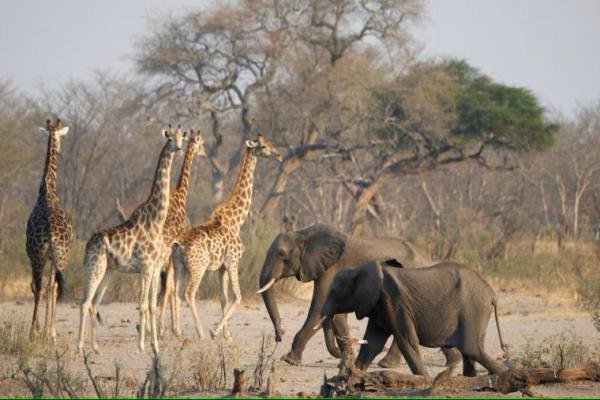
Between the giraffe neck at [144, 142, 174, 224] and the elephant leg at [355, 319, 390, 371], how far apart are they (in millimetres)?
3149

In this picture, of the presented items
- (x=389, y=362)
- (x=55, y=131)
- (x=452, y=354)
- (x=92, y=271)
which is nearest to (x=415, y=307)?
(x=452, y=354)

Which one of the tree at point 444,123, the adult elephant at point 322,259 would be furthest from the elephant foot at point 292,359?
the tree at point 444,123

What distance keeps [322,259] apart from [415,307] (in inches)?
73.5

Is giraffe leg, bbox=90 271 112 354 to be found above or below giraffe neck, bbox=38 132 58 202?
below

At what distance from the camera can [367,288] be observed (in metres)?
8.62

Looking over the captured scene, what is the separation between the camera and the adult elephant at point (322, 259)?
33.6ft

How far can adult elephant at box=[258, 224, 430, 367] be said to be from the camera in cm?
1024

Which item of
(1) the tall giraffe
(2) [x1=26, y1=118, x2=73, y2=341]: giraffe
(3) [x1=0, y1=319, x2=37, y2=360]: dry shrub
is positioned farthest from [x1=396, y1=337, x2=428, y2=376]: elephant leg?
(2) [x1=26, y1=118, x2=73, y2=341]: giraffe

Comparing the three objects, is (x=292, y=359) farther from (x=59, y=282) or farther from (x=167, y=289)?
(x=59, y=282)

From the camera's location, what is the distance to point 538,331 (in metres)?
13.5

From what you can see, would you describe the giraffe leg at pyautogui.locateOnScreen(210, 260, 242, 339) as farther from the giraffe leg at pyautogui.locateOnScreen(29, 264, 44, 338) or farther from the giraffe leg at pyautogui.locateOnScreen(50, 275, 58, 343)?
the giraffe leg at pyautogui.locateOnScreen(29, 264, 44, 338)

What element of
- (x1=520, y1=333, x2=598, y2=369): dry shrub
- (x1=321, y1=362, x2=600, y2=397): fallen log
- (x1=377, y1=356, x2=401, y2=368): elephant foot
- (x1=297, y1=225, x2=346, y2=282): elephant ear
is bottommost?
(x1=377, y1=356, x2=401, y2=368): elephant foot

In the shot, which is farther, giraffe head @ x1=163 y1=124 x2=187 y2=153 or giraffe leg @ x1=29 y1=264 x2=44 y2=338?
giraffe leg @ x1=29 y1=264 x2=44 y2=338

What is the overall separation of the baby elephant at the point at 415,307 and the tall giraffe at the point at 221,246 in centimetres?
356
